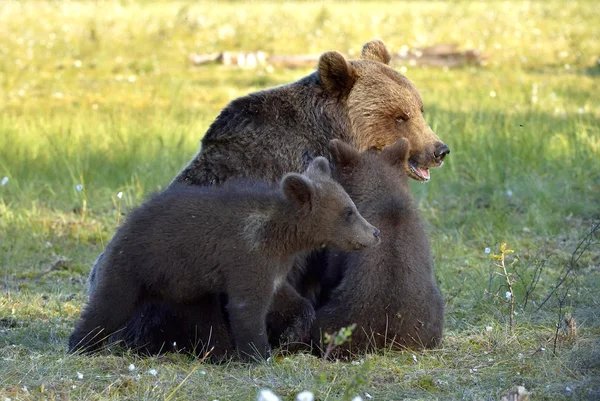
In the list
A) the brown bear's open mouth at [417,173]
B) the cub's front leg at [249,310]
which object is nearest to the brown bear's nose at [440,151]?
the brown bear's open mouth at [417,173]

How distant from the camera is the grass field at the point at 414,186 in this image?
5512mm

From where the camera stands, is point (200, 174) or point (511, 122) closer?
point (200, 174)

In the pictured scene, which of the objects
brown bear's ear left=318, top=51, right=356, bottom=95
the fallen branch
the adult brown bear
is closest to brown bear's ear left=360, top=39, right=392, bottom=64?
the adult brown bear

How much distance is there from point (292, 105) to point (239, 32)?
57.4 feet

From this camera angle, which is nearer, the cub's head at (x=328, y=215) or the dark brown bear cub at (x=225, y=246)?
the dark brown bear cub at (x=225, y=246)

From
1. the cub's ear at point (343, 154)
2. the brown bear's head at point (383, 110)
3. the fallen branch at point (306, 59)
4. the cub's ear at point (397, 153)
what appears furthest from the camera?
the fallen branch at point (306, 59)

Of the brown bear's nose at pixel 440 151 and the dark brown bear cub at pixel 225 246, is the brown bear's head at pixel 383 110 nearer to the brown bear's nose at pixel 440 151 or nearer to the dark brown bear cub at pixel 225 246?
the brown bear's nose at pixel 440 151

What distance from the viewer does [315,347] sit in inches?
239

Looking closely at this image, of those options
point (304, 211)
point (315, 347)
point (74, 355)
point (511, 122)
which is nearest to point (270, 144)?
point (304, 211)

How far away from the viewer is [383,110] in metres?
6.86

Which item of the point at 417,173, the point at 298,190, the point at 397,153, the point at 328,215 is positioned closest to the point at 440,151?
the point at 417,173

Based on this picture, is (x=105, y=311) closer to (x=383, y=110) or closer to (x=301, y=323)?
(x=301, y=323)

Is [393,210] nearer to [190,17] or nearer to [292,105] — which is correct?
[292,105]

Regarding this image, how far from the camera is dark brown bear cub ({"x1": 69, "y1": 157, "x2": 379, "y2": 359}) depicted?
562 cm
